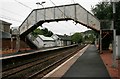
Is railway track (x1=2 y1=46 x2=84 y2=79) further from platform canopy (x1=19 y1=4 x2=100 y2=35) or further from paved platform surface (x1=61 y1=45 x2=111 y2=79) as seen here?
platform canopy (x1=19 y1=4 x2=100 y2=35)

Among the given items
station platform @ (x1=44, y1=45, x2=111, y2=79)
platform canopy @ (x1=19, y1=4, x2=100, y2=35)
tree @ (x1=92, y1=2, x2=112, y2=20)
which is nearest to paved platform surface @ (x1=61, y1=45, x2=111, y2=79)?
station platform @ (x1=44, y1=45, x2=111, y2=79)

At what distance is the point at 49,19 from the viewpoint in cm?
3900

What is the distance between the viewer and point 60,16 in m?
37.9

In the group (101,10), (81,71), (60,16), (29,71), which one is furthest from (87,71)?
(101,10)

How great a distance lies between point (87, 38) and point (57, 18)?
148677 millimetres

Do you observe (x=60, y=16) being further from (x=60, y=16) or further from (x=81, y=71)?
(x=81, y=71)

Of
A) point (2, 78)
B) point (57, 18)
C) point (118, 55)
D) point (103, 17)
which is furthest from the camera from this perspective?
point (103, 17)

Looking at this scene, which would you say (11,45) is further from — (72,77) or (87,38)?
(87,38)

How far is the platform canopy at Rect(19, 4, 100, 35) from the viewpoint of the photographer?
36219 mm

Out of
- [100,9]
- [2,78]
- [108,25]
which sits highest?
[100,9]

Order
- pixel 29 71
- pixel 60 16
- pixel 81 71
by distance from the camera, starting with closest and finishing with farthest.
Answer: pixel 81 71 → pixel 29 71 → pixel 60 16

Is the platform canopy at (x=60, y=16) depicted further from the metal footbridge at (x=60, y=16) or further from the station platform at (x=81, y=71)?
the station platform at (x=81, y=71)

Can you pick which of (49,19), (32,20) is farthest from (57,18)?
(32,20)

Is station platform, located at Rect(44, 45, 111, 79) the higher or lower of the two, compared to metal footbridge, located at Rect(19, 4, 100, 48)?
lower
